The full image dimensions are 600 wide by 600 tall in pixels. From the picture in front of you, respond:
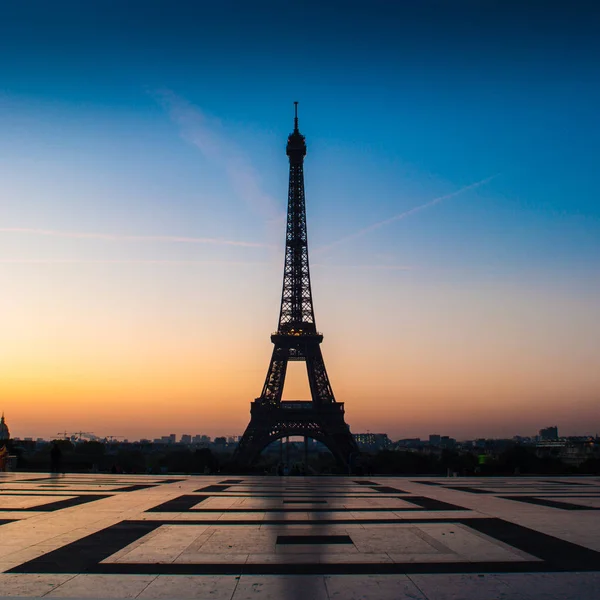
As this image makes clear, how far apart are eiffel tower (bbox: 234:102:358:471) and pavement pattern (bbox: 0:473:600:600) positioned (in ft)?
167

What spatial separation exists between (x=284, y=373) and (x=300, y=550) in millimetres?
62223

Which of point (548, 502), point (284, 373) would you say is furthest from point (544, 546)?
point (284, 373)

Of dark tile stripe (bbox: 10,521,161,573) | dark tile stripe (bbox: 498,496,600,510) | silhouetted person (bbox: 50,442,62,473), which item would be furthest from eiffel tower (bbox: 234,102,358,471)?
dark tile stripe (bbox: 10,521,161,573)

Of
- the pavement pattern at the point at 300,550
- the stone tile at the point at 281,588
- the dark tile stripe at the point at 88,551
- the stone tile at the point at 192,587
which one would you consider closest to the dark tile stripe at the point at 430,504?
the pavement pattern at the point at 300,550

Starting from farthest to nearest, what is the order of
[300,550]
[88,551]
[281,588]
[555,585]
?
[300,550]
[88,551]
[555,585]
[281,588]

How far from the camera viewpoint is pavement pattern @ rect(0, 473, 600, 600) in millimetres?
6344

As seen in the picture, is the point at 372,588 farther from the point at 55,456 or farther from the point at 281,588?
the point at 55,456

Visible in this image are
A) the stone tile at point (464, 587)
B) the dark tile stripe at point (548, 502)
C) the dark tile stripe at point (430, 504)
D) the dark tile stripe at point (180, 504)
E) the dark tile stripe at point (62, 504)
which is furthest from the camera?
the dark tile stripe at point (548, 502)

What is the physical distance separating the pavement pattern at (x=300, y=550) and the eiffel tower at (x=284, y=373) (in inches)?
2004

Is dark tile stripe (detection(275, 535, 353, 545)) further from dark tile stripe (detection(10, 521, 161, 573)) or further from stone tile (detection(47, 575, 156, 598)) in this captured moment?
stone tile (detection(47, 575, 156, 598))

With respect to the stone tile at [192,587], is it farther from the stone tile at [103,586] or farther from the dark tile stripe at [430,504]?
the dark tile stripe at [430,504]

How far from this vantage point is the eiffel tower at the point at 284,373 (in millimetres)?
66062

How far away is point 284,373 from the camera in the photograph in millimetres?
70500

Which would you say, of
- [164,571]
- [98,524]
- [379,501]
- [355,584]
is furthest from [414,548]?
[379,501]
